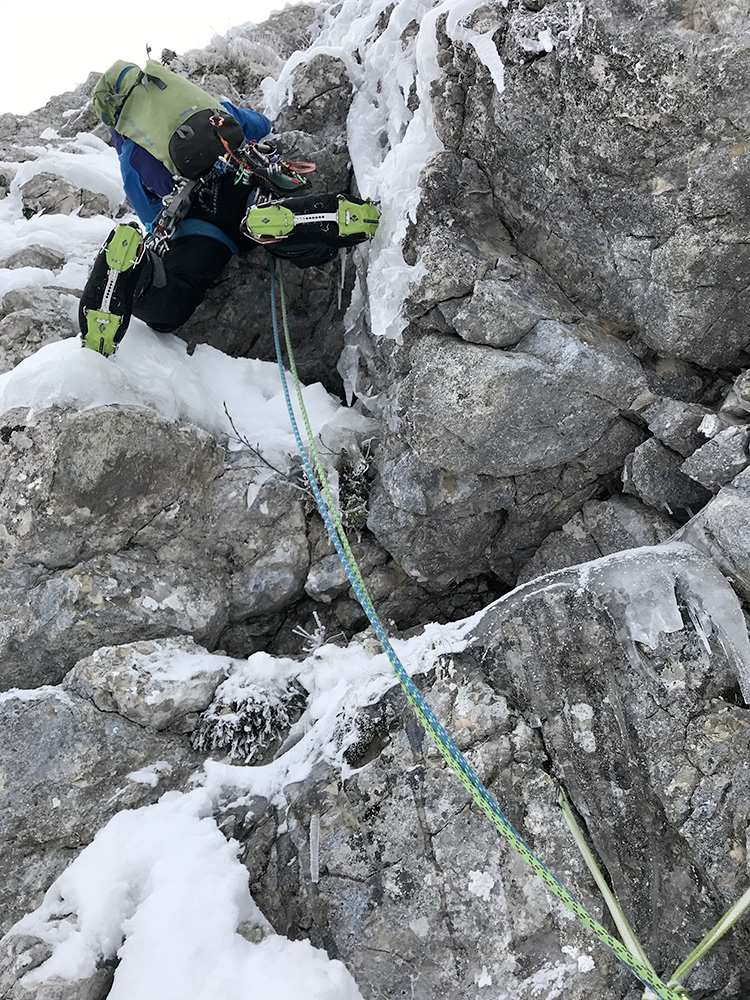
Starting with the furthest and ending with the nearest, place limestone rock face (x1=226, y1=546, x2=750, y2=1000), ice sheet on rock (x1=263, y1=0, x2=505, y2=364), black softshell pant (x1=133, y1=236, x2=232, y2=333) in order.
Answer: black softshell pant (x1=133, y1=236, x2=232, y2=333), ice sheet on rock (x1=263, y1=0, x2=505, y2=364), limestone rock face (x1=226, y1=546, x2=750, y2=1000)

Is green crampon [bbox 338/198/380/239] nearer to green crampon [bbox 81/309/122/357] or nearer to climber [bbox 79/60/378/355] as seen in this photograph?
climber [bbox 79/60/378/355]

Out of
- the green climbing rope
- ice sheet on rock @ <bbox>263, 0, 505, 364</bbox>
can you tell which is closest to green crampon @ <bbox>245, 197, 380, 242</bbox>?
ice sheet on rock @ <bbox>263, 0, 505, 364</bbox>

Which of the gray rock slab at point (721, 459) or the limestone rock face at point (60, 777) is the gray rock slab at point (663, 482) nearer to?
the gray rock slab at point (721, 459)

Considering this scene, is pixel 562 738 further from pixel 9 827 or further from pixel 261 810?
pixel 9 827

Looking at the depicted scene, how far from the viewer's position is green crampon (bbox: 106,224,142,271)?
5.19 metres

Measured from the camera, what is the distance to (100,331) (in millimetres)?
5223

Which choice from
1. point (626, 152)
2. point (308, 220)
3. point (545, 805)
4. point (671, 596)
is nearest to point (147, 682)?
point (545, 805)

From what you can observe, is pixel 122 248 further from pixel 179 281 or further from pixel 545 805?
pixel 545 805

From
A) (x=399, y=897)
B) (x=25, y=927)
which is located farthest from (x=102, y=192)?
(x=399, y=897)

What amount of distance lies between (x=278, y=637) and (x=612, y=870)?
3.04m

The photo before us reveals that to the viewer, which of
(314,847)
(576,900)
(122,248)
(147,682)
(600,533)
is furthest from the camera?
(122,248)

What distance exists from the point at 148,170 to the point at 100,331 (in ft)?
6.56

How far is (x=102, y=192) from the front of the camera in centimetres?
816

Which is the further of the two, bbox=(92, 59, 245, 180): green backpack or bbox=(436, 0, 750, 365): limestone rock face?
bbox=(92, 59, 245, 180): green backpack
